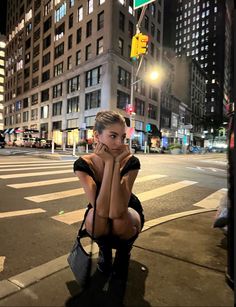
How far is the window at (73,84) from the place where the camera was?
50000 mm

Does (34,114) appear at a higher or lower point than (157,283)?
higher

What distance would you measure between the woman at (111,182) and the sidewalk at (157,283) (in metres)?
0.28

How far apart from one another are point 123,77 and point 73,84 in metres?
10.2

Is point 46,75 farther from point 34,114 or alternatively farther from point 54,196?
point 54,196

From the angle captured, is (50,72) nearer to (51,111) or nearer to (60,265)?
(51,111)

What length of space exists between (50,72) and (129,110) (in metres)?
36.7

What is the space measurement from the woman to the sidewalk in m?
0.28

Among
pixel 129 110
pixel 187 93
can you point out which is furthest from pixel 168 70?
pixel 129 110

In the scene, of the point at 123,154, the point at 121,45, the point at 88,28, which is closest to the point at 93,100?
the point at 121,45

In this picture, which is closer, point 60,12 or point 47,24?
point 60,12

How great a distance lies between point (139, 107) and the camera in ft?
169

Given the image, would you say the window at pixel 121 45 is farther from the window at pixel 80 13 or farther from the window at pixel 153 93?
the window at pixel 153 93

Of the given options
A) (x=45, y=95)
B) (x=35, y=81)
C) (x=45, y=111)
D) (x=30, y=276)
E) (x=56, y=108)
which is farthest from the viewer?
(x=35, y=81)

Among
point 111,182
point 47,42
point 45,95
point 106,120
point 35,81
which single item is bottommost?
point 111,182
